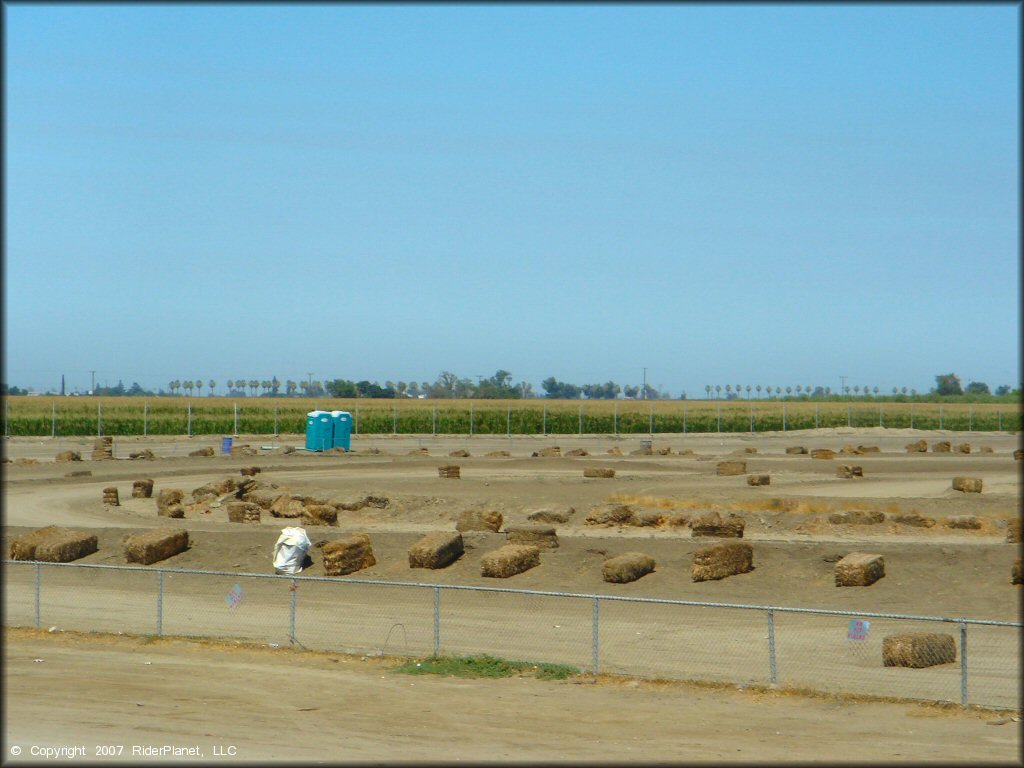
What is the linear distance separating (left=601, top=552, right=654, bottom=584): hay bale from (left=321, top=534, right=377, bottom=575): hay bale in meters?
5.99

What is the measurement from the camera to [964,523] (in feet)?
107

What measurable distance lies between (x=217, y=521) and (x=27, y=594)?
522 inches

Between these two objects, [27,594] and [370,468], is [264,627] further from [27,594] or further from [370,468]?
[370,468]

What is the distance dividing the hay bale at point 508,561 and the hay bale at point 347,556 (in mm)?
3043

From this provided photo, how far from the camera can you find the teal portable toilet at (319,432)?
63.6m

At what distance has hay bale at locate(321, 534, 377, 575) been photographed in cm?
2752

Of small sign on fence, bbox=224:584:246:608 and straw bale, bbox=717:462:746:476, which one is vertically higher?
straw bale, bbox=717:462:746:476

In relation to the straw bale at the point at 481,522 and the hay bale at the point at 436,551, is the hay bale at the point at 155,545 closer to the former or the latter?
the hay bale at the point at 436,551

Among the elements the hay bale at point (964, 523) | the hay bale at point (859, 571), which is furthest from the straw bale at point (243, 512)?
the hay bale at point (964, 523)

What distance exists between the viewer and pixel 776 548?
27094 mm

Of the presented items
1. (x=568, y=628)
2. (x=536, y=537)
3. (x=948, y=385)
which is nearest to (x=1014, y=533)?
(x=536, y=537)

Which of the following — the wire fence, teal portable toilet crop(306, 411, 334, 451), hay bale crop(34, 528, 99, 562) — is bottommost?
the wire fence

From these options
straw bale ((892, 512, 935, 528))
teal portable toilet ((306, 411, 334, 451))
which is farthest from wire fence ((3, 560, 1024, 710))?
teal portable toilet ((306, 411, 334, 451))

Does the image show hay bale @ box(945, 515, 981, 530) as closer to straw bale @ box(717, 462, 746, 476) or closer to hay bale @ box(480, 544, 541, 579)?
hay bale @ box(480, 544, 541, 579)
